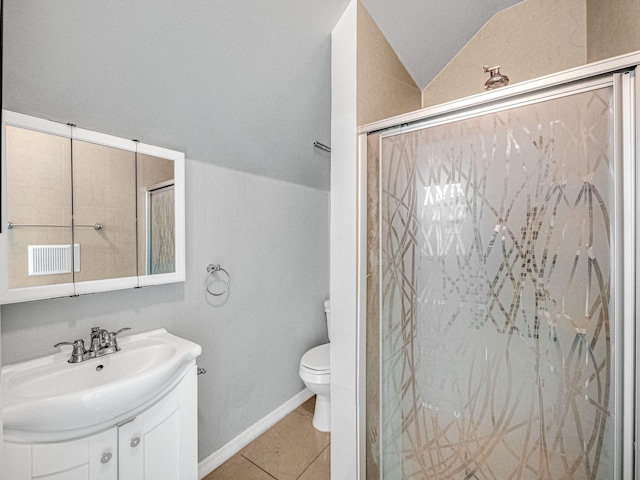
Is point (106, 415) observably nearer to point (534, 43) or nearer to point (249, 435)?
point (249, 435)

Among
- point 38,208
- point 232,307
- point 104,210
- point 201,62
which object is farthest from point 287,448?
point 201,62

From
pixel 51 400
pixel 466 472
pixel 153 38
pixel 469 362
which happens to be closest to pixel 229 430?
pixel 51 400

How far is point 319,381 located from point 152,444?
1011 millimetres

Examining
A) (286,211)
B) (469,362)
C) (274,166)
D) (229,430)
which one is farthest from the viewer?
(286,211)

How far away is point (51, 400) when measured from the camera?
3.00ft

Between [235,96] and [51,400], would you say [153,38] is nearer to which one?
[235,96]

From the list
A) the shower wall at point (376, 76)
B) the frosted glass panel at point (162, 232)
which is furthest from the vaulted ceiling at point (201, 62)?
the frosted glass panel at point (162, 232)

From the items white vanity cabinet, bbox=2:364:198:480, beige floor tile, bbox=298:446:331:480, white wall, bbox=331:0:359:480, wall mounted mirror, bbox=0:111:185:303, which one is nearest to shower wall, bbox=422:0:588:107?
white wall, bbox=331:0:359:480

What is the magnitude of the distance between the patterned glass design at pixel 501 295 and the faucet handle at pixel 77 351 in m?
1.19

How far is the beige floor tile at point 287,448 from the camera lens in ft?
5.69

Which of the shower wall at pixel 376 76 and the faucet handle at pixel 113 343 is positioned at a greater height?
the shower wall at pixel 376 76

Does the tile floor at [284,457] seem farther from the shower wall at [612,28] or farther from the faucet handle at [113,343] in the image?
the shower wall at [612,28]

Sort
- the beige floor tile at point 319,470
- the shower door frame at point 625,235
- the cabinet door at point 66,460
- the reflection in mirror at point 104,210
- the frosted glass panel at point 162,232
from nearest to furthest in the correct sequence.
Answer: the shower door frame at point 625,235 < the cabinet door at point 66,460 < the reflection in mirror at point 104,210 < the frosted glass panel at point 162,232 < the beige floor tile at point 319,470

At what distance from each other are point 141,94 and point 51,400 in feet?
3.63
